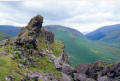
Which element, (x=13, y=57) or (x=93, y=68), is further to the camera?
(x=93, y=68)

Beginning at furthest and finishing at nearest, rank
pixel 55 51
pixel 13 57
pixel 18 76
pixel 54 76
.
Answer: pixel 55 51
pixel 54 76
pixel 13 57
pixel 18 76

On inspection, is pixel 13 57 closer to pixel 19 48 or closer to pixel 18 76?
pixel 19 48

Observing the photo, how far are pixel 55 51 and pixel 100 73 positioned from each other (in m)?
29.0

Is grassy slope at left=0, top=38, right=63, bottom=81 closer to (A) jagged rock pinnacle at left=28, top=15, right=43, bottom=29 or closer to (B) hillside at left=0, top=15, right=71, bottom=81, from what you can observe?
(B) hillside at left=0, top=15, right=71, bottom=81

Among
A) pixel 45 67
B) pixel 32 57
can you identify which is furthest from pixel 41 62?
pixel 32 57

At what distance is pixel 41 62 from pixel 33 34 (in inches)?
657

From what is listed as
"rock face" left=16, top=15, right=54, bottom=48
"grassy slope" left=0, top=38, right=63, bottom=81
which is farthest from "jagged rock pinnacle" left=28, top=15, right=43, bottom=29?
"grassy slope" left=0, top=38, right=63, bottom=81

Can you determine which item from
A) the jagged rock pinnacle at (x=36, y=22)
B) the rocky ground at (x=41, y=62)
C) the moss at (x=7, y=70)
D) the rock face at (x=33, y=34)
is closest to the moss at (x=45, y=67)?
the rocky ground at (x=41, y=62)

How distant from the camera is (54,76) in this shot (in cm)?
7500

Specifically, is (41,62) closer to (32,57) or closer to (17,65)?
(32,57)

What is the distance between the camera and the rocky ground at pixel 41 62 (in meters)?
68.6

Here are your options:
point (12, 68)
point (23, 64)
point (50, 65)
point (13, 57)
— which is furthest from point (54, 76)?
point (12, 68)

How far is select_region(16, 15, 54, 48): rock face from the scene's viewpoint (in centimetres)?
8131

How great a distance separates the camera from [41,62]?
79250 millimetres
